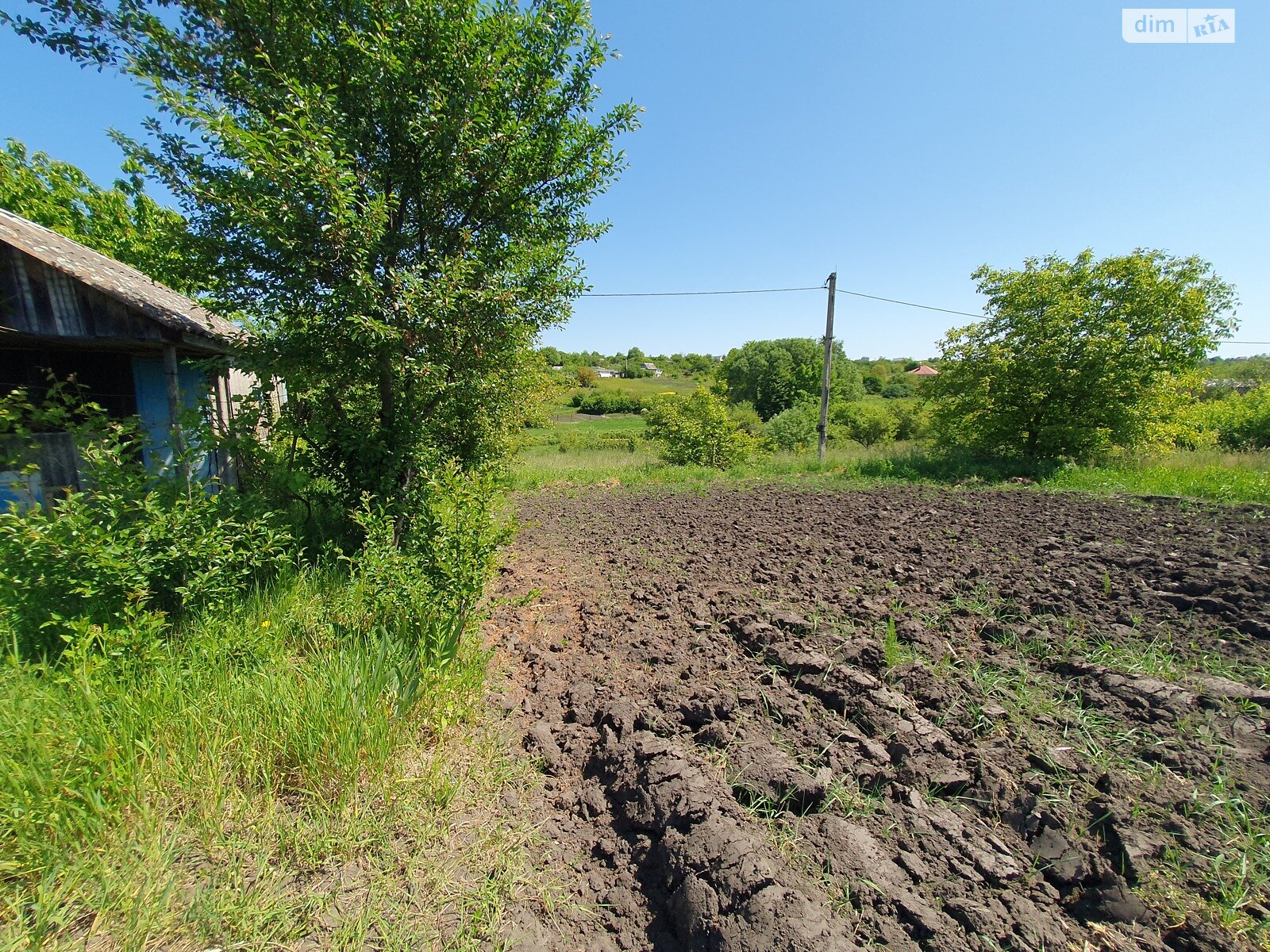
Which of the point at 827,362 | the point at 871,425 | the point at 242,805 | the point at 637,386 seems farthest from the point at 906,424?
the point at 637,386

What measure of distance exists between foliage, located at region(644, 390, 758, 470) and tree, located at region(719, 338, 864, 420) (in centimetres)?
3578

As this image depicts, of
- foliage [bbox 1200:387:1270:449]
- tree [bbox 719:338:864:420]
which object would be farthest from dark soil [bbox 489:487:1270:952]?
tree [bbox 719:338:864:420]

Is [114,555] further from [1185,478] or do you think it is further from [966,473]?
[1185,478]

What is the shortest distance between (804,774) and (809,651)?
4.07ft

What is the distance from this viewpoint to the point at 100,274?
5.36 metres

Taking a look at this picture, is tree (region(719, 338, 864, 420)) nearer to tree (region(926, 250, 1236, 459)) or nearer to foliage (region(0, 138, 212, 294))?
tree (region(926, 250, 1236, 459))

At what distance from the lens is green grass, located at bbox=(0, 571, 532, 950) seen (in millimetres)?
1864

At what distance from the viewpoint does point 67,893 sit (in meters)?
1.88

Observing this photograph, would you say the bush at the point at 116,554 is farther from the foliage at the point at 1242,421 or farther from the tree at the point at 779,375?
the tree at the point at 779,375

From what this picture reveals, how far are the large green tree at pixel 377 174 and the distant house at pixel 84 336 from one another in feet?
3.34

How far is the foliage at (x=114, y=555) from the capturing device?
2975 mm

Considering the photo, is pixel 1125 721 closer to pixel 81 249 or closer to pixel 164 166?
pixel 164 166

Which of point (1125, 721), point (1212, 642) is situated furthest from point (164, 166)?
point (1212, 642)

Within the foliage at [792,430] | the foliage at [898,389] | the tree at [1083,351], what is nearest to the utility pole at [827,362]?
the tree at [1083,351]
